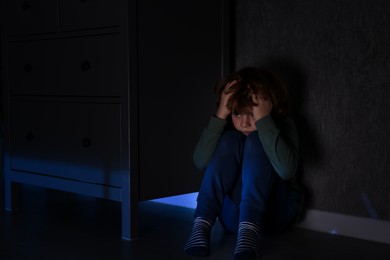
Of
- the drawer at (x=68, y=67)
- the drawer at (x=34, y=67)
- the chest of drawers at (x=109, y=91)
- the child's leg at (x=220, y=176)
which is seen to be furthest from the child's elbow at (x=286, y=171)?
the drawer at (x=34, y=67)

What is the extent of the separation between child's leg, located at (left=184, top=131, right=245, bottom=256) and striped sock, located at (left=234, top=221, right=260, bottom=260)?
0.37ft

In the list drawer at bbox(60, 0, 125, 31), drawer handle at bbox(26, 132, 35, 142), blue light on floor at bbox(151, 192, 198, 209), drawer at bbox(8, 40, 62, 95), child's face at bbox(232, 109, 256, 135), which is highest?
drawer at bbox(60, 0, 125, 31)

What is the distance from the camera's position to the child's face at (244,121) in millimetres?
1633

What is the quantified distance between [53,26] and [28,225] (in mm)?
680

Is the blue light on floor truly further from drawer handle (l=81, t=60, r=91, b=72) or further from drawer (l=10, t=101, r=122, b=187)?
drawer handle (l=81, t=60, r=91, b=72)

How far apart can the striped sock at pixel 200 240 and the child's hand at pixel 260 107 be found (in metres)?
0.34

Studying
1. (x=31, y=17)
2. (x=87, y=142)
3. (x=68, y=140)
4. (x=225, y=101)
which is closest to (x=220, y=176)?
(x=225, y=101)

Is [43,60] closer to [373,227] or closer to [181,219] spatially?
[181,219]

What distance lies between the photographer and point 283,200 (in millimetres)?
1635

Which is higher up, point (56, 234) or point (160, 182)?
point (160, 182)

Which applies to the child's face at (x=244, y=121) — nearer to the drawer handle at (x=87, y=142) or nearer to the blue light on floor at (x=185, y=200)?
the drawer handle at (x=87, y=142)

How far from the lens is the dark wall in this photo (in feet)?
5.46

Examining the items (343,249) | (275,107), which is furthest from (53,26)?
(343,249)

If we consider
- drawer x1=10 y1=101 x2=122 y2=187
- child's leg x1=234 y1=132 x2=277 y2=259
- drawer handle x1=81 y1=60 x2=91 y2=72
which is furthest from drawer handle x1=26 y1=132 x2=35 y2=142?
child's leg x1=234 y1=132 x2=277 y2=259
